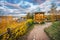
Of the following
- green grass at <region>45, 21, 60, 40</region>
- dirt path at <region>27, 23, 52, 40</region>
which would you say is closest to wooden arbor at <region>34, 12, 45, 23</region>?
dirt path at <region>27, 23, 52, 40</region>

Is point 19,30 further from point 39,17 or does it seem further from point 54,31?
point 54,31

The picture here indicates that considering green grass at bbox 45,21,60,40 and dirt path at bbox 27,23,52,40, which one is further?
dirt path at bbox 27,23,52,40

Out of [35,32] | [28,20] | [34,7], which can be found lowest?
[35,32]

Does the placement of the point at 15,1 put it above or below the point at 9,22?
above

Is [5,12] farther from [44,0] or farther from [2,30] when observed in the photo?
[44,0]

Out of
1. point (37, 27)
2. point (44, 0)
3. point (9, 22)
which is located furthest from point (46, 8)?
point (9, 22)

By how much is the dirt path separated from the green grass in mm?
86

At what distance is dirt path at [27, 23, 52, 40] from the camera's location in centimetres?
395

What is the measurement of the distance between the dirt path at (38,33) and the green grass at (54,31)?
0.09 metres

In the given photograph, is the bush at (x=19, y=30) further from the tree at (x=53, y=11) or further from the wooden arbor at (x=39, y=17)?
the tree at (x=53, y=11)

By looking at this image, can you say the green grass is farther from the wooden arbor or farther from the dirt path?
the wooden arbor

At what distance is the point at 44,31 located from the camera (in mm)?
3998

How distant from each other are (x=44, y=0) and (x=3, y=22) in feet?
3.28

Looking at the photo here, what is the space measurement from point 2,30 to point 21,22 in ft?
1.43
